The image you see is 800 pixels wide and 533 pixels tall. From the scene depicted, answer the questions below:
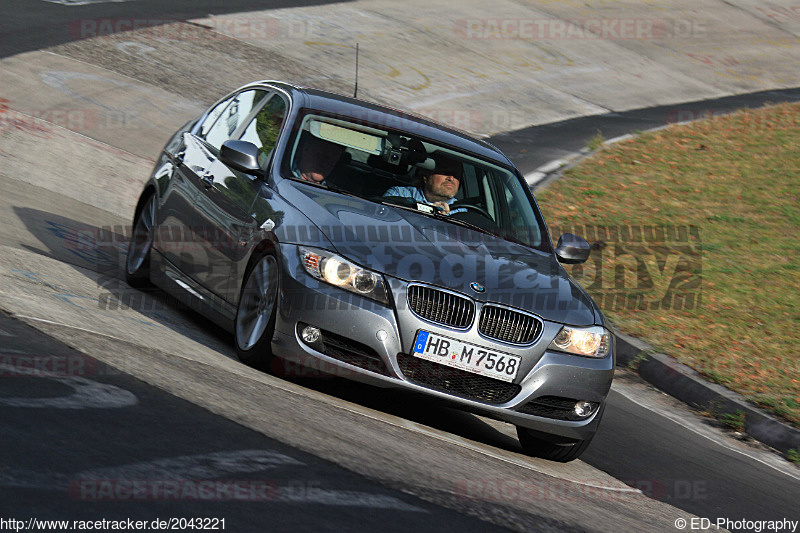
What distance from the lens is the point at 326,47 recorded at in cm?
2139

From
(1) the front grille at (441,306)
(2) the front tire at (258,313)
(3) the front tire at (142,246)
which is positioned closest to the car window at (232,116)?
(3) the front tire at (142,246)

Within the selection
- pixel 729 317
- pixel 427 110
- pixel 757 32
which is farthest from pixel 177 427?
pixel 757 32

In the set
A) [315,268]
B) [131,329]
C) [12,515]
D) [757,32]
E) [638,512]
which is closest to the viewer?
[12,515]

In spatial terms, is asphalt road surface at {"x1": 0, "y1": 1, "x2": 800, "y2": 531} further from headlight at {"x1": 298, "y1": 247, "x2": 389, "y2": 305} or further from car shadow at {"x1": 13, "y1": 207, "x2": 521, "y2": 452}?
headlight at {"x1": 298, "y1": 247, "x2": 389, "y2": 305}

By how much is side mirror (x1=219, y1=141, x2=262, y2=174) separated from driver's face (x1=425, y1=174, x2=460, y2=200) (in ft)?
3.68

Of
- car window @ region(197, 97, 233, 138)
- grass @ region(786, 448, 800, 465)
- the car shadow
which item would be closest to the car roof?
car window @ region(197, 97, 233, 138)

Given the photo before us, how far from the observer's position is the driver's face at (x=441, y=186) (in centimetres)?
741

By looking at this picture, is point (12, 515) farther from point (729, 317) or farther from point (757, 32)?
point (757, 32)

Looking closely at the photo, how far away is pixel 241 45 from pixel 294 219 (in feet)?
47.0

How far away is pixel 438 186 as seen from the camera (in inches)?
294

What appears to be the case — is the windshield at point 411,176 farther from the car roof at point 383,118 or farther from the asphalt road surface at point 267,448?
the asphalt road surface at point 267,448

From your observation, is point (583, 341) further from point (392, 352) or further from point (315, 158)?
point (315, 158)

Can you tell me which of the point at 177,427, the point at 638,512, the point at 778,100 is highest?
the point at 177,427

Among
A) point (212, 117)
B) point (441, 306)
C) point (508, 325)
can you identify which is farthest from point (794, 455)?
point (212, 117)
